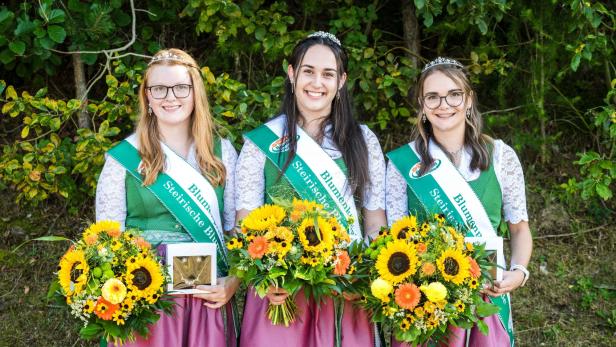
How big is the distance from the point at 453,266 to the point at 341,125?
1.07 metres

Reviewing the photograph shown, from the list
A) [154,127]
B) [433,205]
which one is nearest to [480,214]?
[433,205]

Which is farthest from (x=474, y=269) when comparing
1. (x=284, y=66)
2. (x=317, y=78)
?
(x=284, y=66)

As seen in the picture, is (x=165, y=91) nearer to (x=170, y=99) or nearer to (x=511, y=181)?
(x=170, y=99)

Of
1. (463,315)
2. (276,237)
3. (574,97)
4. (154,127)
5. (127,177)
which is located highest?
(574,97)

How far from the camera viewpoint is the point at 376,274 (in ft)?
8.99

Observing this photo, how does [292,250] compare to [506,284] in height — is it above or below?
above

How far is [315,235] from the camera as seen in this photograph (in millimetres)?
2656

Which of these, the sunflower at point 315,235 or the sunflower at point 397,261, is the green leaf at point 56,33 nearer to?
the sunflower at point 315,235

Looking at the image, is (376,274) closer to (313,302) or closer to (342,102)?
(313,302)

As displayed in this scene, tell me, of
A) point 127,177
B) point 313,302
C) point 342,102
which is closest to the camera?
point 313,302

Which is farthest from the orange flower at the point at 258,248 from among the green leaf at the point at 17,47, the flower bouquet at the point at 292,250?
the green leaf at the point at 17,47

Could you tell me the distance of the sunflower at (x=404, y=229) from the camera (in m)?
2.77

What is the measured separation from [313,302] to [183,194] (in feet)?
2.57

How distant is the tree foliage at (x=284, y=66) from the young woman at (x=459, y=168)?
878 millimetres
